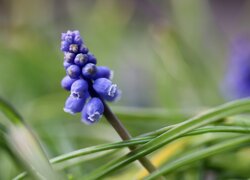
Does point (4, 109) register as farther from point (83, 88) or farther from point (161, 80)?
point (161, 80)

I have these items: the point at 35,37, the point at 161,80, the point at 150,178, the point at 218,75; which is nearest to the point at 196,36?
the point at 218,75

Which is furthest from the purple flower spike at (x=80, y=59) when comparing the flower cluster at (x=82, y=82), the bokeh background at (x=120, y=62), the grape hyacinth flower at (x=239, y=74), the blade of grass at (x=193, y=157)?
the grape hyacinth flower at (x=239, y=74)

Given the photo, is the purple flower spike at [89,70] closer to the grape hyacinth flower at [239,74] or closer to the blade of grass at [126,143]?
the blade of grass at [126,143]

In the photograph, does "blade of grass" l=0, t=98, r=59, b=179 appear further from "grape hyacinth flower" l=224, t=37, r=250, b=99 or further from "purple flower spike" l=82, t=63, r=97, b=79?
"grape hyacinth flower" l=224, t=37, r=250, b=99

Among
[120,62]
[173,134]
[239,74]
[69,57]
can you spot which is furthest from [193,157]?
[120,62]

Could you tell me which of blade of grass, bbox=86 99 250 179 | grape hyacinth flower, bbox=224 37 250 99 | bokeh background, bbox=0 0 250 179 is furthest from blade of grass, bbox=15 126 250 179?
grape hyacinth flower, bbox=224 37 250 99
